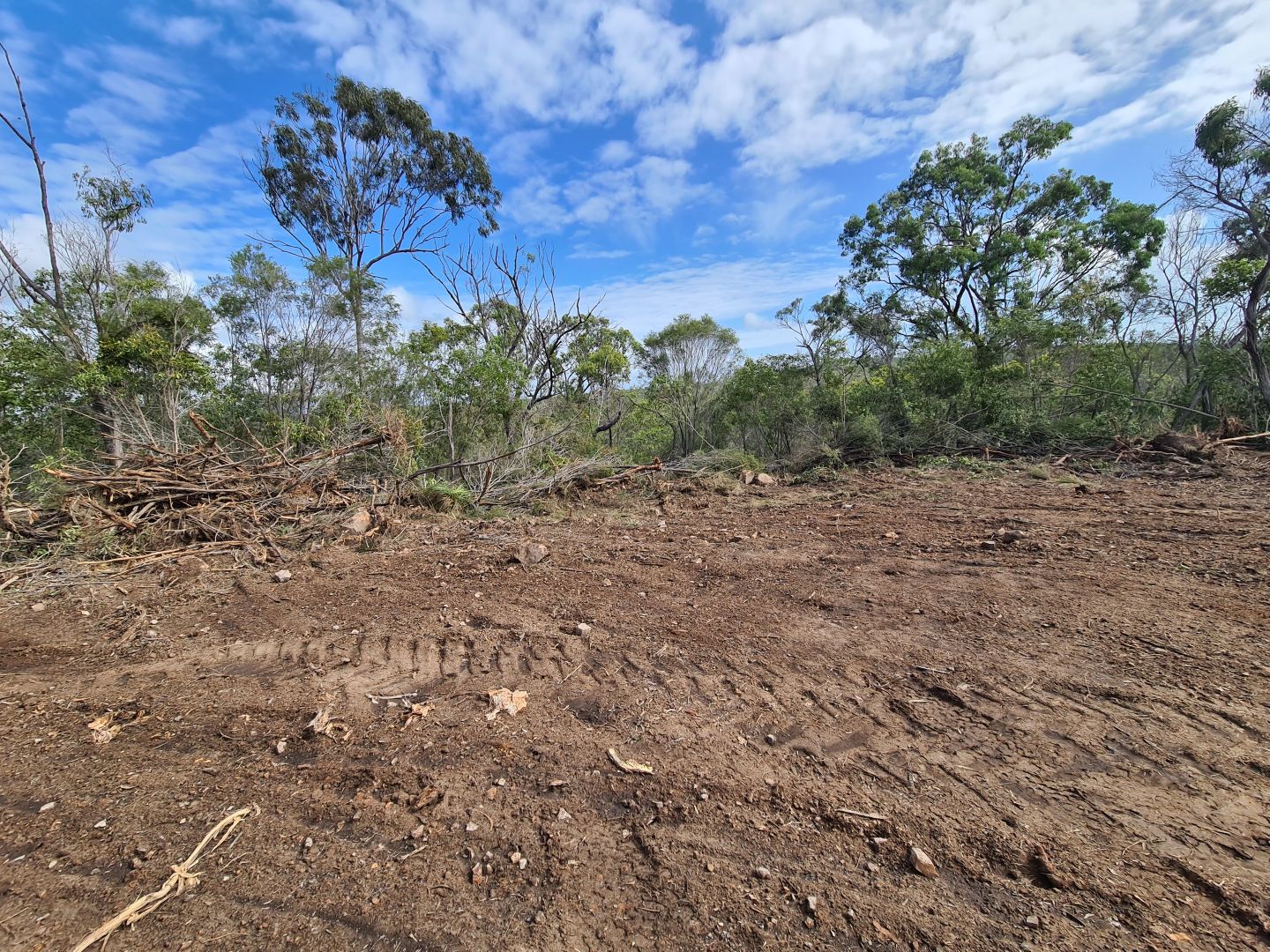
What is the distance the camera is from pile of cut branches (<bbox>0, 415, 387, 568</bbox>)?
16.3 ft

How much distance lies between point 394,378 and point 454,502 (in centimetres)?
738

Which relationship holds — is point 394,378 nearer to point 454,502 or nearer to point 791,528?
point 454,502

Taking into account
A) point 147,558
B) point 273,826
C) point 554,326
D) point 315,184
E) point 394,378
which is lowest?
point 273,826

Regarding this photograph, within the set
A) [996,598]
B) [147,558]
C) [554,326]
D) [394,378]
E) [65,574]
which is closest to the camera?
[996,598]

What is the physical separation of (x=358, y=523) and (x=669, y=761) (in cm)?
522

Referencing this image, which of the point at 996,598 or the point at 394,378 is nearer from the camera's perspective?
the point at 996,598

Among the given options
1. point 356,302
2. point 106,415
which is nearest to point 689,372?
point 356,302

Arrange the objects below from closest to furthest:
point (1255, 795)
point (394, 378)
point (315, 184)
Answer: point (1255, 795), point (394, 378), point (315, 184)

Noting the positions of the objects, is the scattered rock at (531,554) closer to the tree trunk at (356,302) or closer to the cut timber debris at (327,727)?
the cut timber debris at (327,727)

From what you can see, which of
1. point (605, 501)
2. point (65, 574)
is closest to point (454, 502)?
point (605, 501)

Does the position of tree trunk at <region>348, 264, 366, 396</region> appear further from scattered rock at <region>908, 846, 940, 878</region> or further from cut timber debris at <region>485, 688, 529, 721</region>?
scattered rock at <region>908, 846, 940, 878</region>

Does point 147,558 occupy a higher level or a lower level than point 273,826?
higher

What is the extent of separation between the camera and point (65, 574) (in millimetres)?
4348

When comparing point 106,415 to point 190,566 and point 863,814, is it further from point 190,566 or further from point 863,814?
point 863,814
